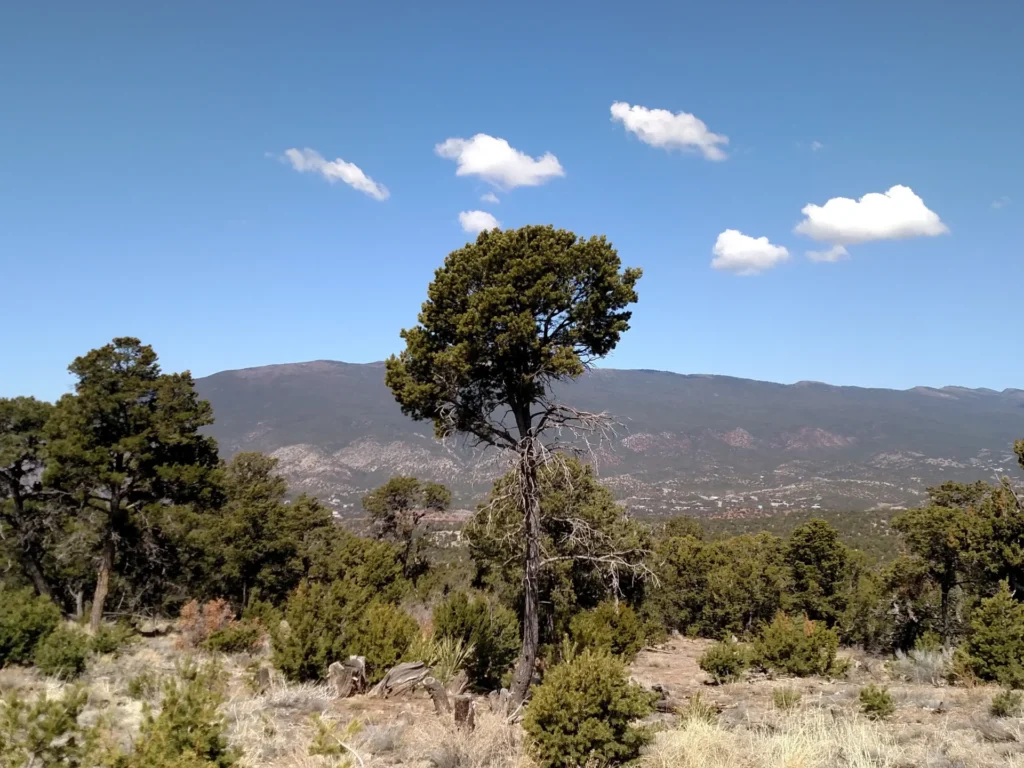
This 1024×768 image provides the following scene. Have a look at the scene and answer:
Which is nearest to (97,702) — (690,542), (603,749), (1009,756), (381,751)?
(381,751)

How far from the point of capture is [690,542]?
35.2 metres

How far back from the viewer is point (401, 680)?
10.7m

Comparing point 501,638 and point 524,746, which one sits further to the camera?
point 501,638

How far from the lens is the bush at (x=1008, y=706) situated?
8109 millimetres

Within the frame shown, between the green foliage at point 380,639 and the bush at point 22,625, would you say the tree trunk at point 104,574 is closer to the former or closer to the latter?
the bush at point 22,625

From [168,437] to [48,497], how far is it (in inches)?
214

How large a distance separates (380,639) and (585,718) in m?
5.94

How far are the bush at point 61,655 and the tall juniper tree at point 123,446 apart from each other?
6.83 meters

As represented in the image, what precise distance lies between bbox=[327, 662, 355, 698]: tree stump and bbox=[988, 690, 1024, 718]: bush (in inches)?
369

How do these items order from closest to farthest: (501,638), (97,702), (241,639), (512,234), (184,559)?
(97,702) < (512,234) < (501,638) < (241,639) < (184,559)

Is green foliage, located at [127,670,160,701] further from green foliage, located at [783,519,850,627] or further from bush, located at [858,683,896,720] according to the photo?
green foliage, located at [783,519,850,627]

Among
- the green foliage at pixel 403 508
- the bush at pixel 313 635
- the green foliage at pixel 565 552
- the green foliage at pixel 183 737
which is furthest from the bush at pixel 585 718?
the green foliage at pixel 403 508

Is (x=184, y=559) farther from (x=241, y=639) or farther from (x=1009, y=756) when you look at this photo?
(x=1009, y=756)

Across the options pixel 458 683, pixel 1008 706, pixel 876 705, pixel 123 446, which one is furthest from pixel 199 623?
pixel 1008 706
